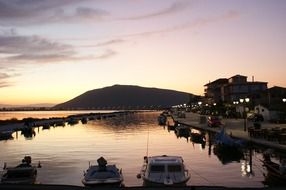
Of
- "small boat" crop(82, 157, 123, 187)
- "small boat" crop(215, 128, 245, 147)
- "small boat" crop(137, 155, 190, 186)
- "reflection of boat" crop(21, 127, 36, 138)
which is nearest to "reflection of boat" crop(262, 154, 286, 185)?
"small boat" crop(137, 155, 190, 186)

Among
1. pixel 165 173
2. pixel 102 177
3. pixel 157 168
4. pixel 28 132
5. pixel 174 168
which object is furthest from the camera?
pixel 28 132

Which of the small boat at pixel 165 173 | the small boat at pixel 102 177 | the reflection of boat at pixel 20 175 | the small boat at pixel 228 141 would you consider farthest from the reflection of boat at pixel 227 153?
the reflection of boat at pixel 20 175

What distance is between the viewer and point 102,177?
1404 inches

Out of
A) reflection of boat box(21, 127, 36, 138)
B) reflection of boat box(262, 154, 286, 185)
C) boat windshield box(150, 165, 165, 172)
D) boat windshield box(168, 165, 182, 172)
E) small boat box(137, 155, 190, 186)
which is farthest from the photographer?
reflection of boat box(21, 127, 36, 138)

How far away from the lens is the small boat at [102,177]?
113 ft

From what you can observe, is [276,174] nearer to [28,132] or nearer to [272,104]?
[272,104]

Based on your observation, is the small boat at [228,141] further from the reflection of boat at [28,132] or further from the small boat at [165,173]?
the reflection of boat at [28,132]

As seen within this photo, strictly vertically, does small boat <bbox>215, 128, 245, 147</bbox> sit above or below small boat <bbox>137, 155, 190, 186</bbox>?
above

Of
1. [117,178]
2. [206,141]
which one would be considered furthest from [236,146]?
[117,178]

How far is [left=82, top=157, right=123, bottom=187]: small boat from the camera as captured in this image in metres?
34.6

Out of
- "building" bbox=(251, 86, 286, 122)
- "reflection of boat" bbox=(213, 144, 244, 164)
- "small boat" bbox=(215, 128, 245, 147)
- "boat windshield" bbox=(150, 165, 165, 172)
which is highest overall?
"building" bbox=(251, 86, 286, 122)

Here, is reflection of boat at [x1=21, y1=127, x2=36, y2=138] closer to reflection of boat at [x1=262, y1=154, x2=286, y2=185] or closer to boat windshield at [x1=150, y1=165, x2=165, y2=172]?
boat windshield at [x1=150, y1=165, x2=165, y2=172]

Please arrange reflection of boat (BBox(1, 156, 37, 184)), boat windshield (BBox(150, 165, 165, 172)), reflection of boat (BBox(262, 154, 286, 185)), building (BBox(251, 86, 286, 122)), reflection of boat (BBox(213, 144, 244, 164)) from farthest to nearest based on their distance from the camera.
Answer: building (BBox(251, 86, 286, 122))
reflection of boat (BBox(213, 144, 244, 164))
reflection of boat (BBox(1, 156, 37, 184))
reflection of boat (BBox(262, 154, 286, 185))
boat windshield (BBox(150, 165, 165, 172))

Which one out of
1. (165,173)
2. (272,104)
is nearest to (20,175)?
(165,173)
